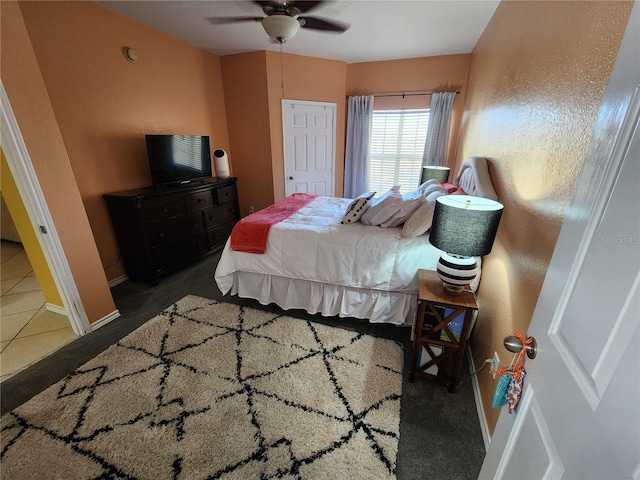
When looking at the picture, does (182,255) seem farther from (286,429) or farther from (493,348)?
(493,348)

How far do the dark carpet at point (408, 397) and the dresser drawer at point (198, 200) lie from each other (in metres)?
1.06

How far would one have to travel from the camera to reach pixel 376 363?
1.86m

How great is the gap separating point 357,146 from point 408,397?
3718 mm

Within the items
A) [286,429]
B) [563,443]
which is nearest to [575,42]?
[563,443]

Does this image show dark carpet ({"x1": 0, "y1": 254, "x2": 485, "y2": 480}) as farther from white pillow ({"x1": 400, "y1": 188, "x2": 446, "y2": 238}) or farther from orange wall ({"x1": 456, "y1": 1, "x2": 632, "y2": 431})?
white pillow ({"x1": 400, "y1": 188, "x2": 446, "y2": 238})

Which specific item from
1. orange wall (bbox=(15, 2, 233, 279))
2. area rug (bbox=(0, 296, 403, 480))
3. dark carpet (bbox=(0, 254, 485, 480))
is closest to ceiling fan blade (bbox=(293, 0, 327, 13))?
Result: orange wall (bbox=(15, 2, 233, 279))

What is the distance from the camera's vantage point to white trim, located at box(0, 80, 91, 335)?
1632mm

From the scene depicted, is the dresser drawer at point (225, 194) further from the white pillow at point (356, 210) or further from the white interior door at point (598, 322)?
the white interior door at point (598, 322)

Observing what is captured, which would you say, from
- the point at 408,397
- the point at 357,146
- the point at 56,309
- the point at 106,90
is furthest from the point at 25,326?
the point at 357,146

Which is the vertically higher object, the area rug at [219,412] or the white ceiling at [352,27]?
the white ceiling at [352,27]

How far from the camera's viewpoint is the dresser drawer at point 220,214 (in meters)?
3.45

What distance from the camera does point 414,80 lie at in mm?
3959

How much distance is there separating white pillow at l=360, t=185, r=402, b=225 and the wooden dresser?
6.72 ft

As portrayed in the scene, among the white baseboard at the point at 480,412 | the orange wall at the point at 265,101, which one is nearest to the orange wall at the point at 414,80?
the orange wall at the point at 265,101
